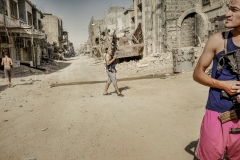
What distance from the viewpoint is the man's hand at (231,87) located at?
4.69 ft

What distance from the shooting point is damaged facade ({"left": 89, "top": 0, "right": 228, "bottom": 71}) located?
14.1 meters

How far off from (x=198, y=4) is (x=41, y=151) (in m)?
16.3

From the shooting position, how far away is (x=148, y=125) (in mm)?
3920

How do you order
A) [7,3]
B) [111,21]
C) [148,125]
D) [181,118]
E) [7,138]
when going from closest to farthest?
[7,138]
[148,125]
[181,118]
[7,3]
[111,21]

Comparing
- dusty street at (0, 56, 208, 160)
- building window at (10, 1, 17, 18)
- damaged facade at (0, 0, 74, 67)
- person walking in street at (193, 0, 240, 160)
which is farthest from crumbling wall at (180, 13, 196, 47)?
person walking in street at (193, 0, 240, 160)

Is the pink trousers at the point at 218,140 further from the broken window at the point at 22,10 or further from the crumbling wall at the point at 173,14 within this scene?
the broken window at the point at 22,10

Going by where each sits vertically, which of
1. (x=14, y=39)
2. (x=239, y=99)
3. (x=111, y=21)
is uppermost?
(x=111, y=21)

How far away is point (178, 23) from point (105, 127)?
14262 millimetres

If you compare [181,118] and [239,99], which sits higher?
[239,99]

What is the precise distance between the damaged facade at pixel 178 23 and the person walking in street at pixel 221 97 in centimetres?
1185

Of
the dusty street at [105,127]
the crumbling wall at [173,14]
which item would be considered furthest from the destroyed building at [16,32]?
the crumbling wall at [173,14]

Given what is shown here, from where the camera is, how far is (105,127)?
396 cm

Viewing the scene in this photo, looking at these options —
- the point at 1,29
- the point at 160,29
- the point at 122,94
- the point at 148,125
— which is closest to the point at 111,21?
the point at 160,29

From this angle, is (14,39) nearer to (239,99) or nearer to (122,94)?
(122,94)
